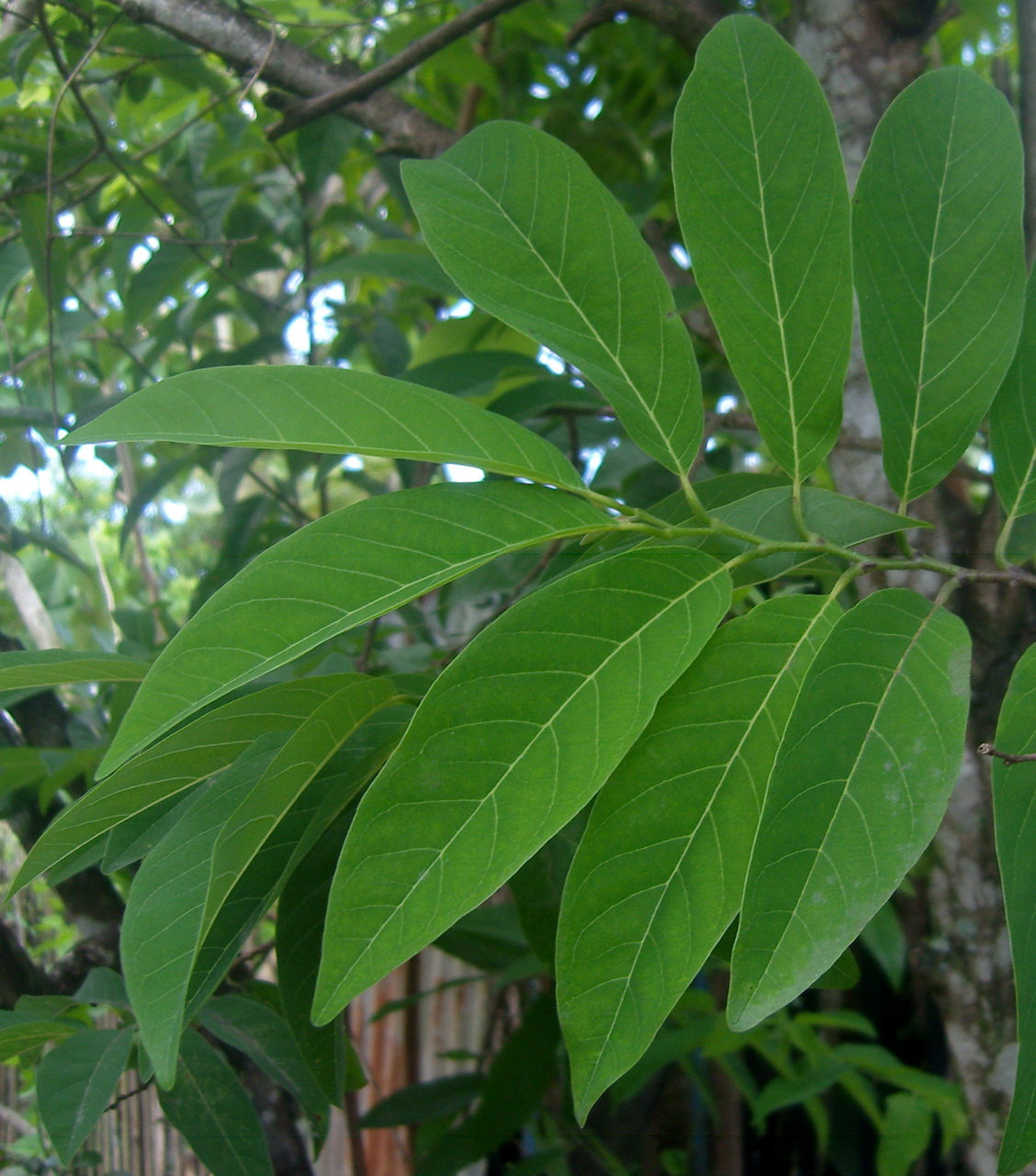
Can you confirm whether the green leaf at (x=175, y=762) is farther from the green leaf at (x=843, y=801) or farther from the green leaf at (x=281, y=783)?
the green leaf at (x=843, y=801)

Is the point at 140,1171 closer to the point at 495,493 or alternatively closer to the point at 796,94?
the point at 495,493

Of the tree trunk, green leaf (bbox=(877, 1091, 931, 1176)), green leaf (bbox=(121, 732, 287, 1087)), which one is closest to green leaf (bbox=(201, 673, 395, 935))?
green leaf (bbox=(121, 732, 287, 1087))

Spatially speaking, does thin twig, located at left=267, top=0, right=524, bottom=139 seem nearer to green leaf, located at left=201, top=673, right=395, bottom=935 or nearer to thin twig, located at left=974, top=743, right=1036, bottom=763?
green leaf, located at left=201, top=673, right=395, bottom=935

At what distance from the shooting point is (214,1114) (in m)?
0.55

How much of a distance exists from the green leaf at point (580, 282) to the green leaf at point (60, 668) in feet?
0.71

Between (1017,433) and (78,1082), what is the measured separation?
55 cm

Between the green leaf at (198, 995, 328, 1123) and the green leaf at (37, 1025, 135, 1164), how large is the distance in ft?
0.26

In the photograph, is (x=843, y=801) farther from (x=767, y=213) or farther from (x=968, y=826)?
(x=968, y=826)

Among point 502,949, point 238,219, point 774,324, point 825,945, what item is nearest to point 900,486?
point 774,324

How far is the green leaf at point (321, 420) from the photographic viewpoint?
1.07 ft

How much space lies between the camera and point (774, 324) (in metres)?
0.42

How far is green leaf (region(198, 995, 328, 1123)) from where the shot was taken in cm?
60

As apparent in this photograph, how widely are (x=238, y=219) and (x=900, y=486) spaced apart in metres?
1.02

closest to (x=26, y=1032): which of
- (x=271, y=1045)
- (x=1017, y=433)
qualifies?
(x=271, y=1045)
